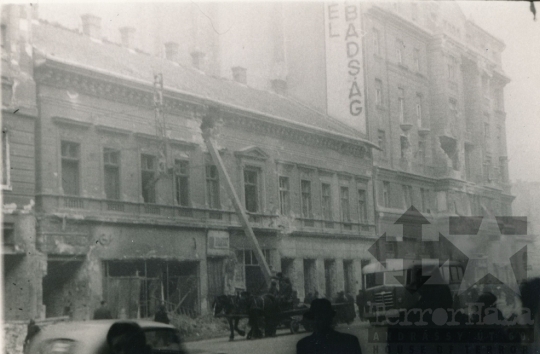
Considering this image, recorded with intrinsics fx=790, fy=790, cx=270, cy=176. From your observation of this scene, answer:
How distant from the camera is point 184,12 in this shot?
28.4 feet

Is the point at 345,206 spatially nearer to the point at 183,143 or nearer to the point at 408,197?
the point at 408,197

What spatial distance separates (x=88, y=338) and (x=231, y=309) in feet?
5.39

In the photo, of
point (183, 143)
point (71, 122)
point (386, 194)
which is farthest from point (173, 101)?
point (386, 194)

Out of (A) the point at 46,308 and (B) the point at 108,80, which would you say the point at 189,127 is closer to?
(B) the point at 108,80

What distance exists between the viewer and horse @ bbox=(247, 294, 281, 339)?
820 cm

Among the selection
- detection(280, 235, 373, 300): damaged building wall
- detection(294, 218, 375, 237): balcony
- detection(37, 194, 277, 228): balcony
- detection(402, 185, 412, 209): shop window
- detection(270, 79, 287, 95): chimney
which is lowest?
detection(280, 235, 373, 300): damaged building wall

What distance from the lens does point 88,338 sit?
716 centimetres

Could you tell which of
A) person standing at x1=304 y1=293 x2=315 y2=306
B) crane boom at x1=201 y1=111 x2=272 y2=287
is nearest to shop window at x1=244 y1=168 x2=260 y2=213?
crane boom at x1=201 y1=111 x2=272 y2=287

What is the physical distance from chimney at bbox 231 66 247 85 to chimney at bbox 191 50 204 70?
0.43 meters

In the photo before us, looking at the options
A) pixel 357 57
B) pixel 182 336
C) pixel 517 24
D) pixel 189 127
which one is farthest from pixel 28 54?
pixel 517 24

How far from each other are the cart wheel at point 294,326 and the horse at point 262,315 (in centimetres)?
18

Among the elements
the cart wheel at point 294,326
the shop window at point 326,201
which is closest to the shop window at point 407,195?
the shop window at point 326,201

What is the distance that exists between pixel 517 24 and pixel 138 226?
17.1 feet

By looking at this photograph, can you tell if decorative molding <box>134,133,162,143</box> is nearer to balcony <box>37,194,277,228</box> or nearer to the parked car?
balcony <box>37,194,277,228</box>
